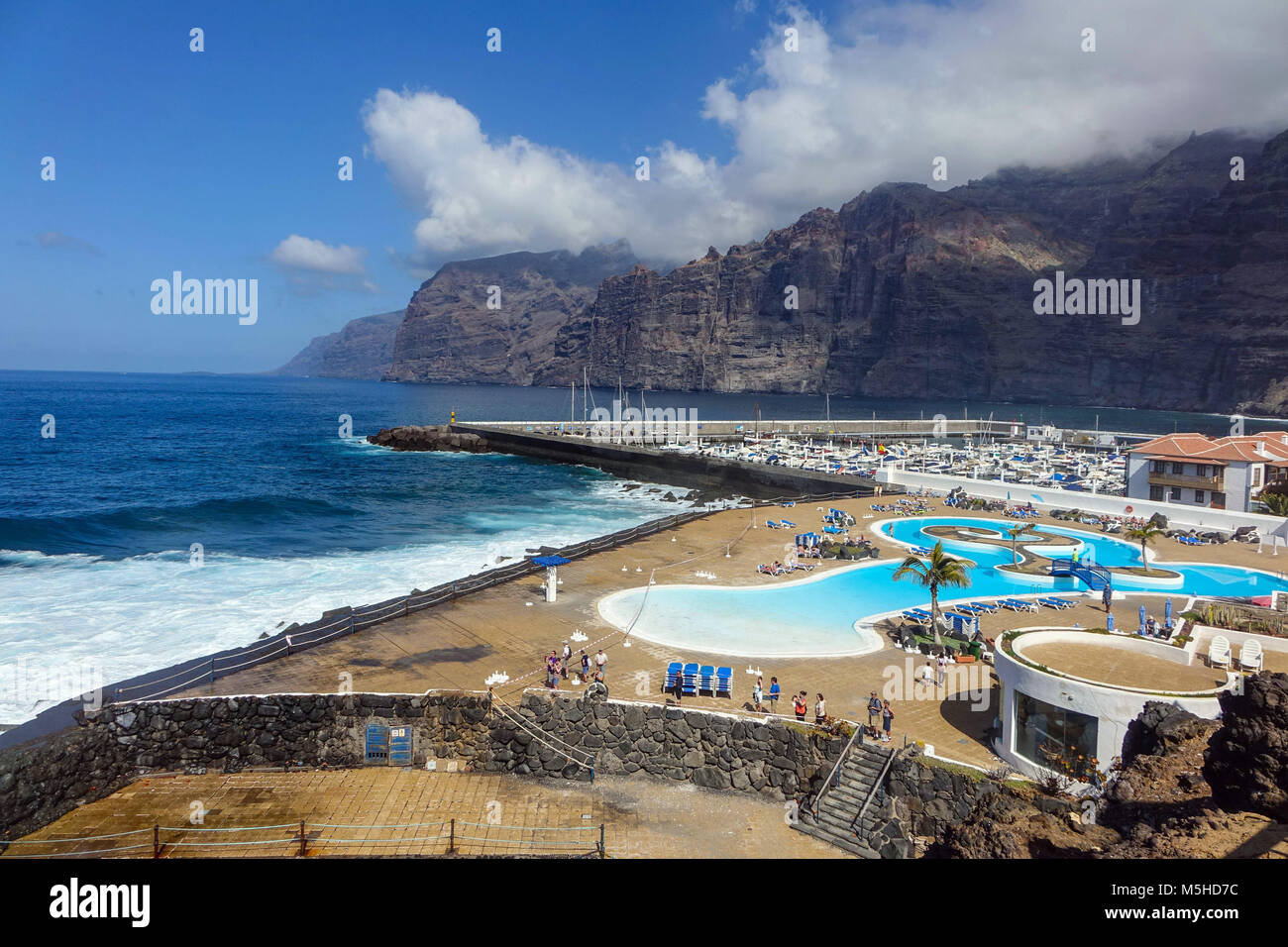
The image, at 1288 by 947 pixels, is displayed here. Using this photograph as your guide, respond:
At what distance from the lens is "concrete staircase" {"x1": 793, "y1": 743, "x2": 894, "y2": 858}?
1302 centimetres

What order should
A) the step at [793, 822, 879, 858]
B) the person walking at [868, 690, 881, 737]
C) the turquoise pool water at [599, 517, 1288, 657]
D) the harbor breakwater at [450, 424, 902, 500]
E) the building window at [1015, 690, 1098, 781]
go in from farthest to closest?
the harbor breakwater at [450, 424, 902, 500], the turquoise pool water at [599, 517, 1288, 657], the person walking at [868, 690, 881, 737], the building window at [1015, 690, 1098, 781], the step at [793, 822, 879, 858]

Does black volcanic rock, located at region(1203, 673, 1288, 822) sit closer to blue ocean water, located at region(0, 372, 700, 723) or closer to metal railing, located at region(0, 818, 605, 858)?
metal railing, located at region(0, 818, 605, 858)

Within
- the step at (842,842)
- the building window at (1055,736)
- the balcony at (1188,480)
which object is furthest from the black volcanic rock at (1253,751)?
the balcony at (1188,480)

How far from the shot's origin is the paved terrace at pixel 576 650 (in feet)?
52.8

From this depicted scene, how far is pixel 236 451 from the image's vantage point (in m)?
84.3

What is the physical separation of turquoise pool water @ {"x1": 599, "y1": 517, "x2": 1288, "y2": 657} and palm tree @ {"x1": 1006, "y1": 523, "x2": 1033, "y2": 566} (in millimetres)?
341

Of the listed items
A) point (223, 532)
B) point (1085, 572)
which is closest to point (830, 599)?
point (1085, 572)

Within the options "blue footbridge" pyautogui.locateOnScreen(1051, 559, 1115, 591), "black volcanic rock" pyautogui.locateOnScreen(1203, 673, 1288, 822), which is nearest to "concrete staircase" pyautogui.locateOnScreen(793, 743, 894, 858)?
"black volcanic rock" pyautogui.locateOnScreen(1203, 673, 1288, 822)

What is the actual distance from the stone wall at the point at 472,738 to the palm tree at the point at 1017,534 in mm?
18731

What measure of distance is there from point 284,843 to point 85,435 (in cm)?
10275

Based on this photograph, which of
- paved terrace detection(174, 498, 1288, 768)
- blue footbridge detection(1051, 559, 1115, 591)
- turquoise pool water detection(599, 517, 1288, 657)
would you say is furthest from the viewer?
blue footbridge detection(1051, 559, 1115, 591)

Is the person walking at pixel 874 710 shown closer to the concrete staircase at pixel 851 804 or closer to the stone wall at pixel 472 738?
the concrete staircase at pixel 851 804

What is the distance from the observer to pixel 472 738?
15.7 metres

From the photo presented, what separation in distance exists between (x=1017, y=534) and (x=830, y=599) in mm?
12711
